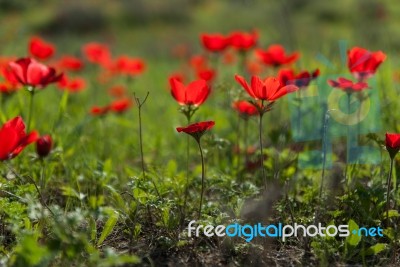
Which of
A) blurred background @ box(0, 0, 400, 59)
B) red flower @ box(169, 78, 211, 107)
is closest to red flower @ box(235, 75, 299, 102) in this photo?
red flower @ box(169, 78, 211, 107)

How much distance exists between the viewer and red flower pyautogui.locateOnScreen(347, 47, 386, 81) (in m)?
1.95

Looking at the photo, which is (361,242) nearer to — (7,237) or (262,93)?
(262,93)

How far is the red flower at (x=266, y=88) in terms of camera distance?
1.64 metres

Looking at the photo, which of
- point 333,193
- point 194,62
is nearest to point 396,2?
point 194,62

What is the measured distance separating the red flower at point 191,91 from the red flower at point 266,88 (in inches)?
5.5

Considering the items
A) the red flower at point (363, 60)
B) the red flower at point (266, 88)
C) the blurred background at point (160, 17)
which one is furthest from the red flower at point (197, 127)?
the blurred background at point (160, 17)

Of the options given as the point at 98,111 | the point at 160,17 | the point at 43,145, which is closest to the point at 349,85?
the point at 43,145

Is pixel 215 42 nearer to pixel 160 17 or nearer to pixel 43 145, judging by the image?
pixel 43 145

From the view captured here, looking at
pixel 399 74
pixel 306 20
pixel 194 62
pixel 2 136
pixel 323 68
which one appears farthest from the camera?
pixel 306 20

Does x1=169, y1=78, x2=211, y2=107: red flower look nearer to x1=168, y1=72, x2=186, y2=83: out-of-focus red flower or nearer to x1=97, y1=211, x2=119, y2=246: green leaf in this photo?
x1=168, y1=72, x2=186, y2=83: out-of-focus red flower

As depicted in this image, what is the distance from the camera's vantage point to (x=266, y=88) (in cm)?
165

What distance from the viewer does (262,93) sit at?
1663mm

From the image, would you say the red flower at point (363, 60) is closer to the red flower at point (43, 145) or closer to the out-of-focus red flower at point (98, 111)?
the red flower at point (43, 145)

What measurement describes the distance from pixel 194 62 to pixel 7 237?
272cm
